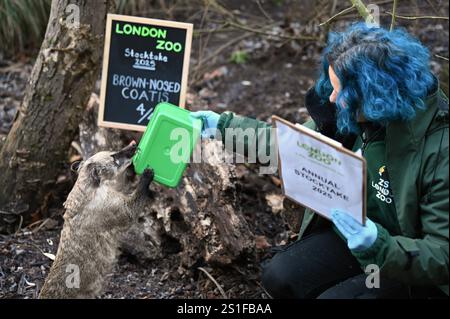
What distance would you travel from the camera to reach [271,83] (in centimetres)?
545

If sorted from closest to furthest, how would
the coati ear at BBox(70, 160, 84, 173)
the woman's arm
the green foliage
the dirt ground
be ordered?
the woman's arm, the coati ear at BBox(70, 160, 84, 173), the dirt ground, the green foliage

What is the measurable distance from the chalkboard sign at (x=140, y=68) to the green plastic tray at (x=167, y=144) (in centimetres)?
52

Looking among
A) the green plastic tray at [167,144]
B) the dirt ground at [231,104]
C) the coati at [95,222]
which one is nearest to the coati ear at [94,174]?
the coati at [95,222]

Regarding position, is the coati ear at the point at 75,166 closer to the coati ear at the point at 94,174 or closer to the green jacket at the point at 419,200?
the coati ear at the point at 94,174

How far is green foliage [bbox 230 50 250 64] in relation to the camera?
574 centimetres

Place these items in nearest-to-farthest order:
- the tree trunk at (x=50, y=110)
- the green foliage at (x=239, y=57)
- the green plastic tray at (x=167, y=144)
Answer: the green plastic tray at (x=167, y=144) < the tree trunk at (x=50, y=110) < the green foliage at (x=239, y=57)

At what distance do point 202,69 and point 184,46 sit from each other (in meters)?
2.10

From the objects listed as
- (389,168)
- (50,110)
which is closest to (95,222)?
(50,110)

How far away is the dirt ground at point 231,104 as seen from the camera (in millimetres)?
3418

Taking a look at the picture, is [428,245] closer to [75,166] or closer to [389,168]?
[389,168]

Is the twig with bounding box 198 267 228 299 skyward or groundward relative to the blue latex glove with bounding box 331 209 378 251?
groundward

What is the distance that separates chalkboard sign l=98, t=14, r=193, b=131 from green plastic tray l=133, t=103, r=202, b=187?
0.52 m

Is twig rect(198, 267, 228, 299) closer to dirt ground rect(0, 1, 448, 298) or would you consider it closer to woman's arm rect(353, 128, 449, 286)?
dirt ground rect(0, 1, 448, 298)

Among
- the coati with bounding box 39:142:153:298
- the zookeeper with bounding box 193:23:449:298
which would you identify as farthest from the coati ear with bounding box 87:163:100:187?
the zookeeper with bounding box 193:23:449:298
